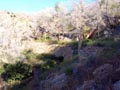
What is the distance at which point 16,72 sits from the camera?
62.8 ft

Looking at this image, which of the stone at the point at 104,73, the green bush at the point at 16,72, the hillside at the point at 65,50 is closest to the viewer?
the stone at the point at 104,73

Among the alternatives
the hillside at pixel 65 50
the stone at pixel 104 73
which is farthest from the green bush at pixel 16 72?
the stone at pixel 104 73

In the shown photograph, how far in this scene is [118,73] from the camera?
605 cm

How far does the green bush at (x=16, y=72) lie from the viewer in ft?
60.9

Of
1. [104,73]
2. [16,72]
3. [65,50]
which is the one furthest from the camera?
[65,50]

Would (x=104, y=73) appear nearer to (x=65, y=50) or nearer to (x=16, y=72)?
(x=16, y=72)

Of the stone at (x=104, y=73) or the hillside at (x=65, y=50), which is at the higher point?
the stone at (x=104, y=73)

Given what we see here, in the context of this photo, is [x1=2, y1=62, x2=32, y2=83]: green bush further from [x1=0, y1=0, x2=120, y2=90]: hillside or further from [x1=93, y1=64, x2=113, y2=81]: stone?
[x1=93, y1=64, x2=113, y2=81]: stone

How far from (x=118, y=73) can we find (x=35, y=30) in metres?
50.3

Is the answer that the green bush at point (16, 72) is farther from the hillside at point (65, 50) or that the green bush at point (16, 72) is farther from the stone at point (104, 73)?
the stone at point (104, 73)

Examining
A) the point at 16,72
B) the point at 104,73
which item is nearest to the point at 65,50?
the point at 16,72

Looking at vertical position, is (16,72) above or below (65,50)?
above

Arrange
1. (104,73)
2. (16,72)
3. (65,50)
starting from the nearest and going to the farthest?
1. (104,73)
2. (16,72)
3. (65,50)

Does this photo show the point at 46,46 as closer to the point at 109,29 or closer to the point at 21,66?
the point at 109,29
